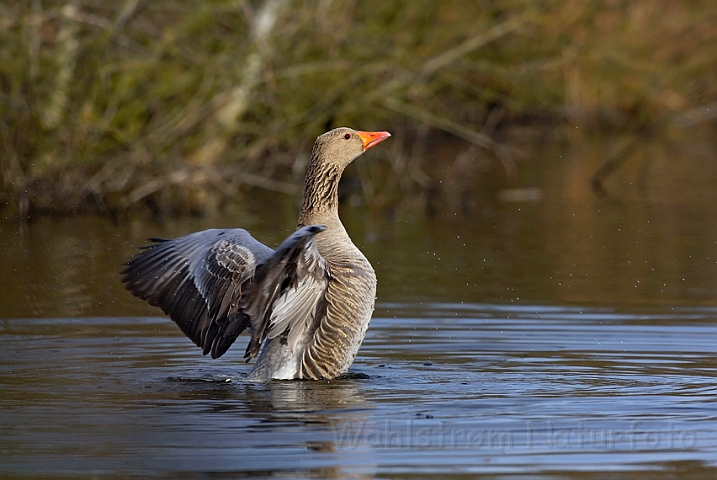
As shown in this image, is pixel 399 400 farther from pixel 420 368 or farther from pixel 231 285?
pixel 231 285

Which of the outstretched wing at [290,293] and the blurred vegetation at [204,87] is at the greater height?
the blurred vegetation at [204,87]

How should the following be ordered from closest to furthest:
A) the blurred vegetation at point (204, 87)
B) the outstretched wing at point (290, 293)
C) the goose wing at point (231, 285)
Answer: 1. the outstretched wing at point (290, 293)
2. the goose wing at point (231, 285)
3. the blurred vegetation at point (204, 87)

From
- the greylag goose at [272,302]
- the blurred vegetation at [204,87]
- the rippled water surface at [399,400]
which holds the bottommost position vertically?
the rippled water surface at [399,400]

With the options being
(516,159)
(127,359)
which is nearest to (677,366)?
(127,359)

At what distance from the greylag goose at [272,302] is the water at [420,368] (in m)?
0.20

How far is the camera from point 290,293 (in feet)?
Result: 21.0

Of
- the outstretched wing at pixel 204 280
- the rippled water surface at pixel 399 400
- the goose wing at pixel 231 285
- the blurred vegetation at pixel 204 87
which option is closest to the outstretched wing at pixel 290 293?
the goose wing at pixel 231 285

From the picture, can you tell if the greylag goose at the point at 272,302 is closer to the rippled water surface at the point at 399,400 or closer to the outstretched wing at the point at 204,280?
the outstretched wing at the point at 204,280

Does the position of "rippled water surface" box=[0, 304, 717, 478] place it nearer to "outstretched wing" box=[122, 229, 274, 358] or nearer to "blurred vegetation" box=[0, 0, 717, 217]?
"outstretched wing" box=[122, 229, 274, 358]

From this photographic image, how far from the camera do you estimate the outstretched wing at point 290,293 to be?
573cm

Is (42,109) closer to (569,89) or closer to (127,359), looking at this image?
(127,359)

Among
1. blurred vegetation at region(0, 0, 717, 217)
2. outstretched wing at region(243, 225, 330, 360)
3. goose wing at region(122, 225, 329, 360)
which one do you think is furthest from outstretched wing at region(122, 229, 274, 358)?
blurred vegetation at region(0, 0, 717, 217)

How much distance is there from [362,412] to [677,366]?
2.19 m

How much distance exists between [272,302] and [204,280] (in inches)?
23.5
